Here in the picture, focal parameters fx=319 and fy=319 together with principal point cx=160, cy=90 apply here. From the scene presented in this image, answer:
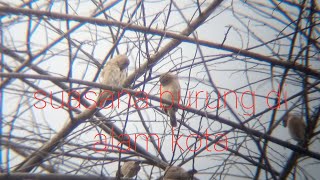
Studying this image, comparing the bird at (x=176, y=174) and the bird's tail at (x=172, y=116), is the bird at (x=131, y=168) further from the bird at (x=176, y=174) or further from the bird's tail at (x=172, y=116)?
the bird's tail at (x=172, y=116)

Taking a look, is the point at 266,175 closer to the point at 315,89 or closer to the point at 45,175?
the point at 315,89

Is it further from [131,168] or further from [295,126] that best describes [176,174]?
[295,126]

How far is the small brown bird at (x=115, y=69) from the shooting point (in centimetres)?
422

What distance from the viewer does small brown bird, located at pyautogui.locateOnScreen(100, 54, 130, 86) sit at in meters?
4.22

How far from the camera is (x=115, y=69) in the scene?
4.29m

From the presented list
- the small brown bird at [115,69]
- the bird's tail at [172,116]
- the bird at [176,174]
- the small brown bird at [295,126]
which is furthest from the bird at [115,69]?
the small brown bird at [295,126]

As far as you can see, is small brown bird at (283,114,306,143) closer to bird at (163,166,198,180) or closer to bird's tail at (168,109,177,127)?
bird's tail at (168,109,177,127)

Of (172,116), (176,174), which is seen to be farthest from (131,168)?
(172,116)

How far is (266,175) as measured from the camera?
2.71 meters

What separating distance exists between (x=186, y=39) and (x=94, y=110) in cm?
120

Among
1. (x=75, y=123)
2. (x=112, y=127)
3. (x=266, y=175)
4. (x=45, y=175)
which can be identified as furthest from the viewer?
(x=112, y=127)

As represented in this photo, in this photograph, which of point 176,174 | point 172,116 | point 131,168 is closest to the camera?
point 176,174

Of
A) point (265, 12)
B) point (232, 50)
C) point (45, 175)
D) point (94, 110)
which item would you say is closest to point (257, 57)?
point (232, 50)

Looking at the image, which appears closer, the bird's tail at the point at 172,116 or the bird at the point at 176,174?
the bird at the point at 176,174
